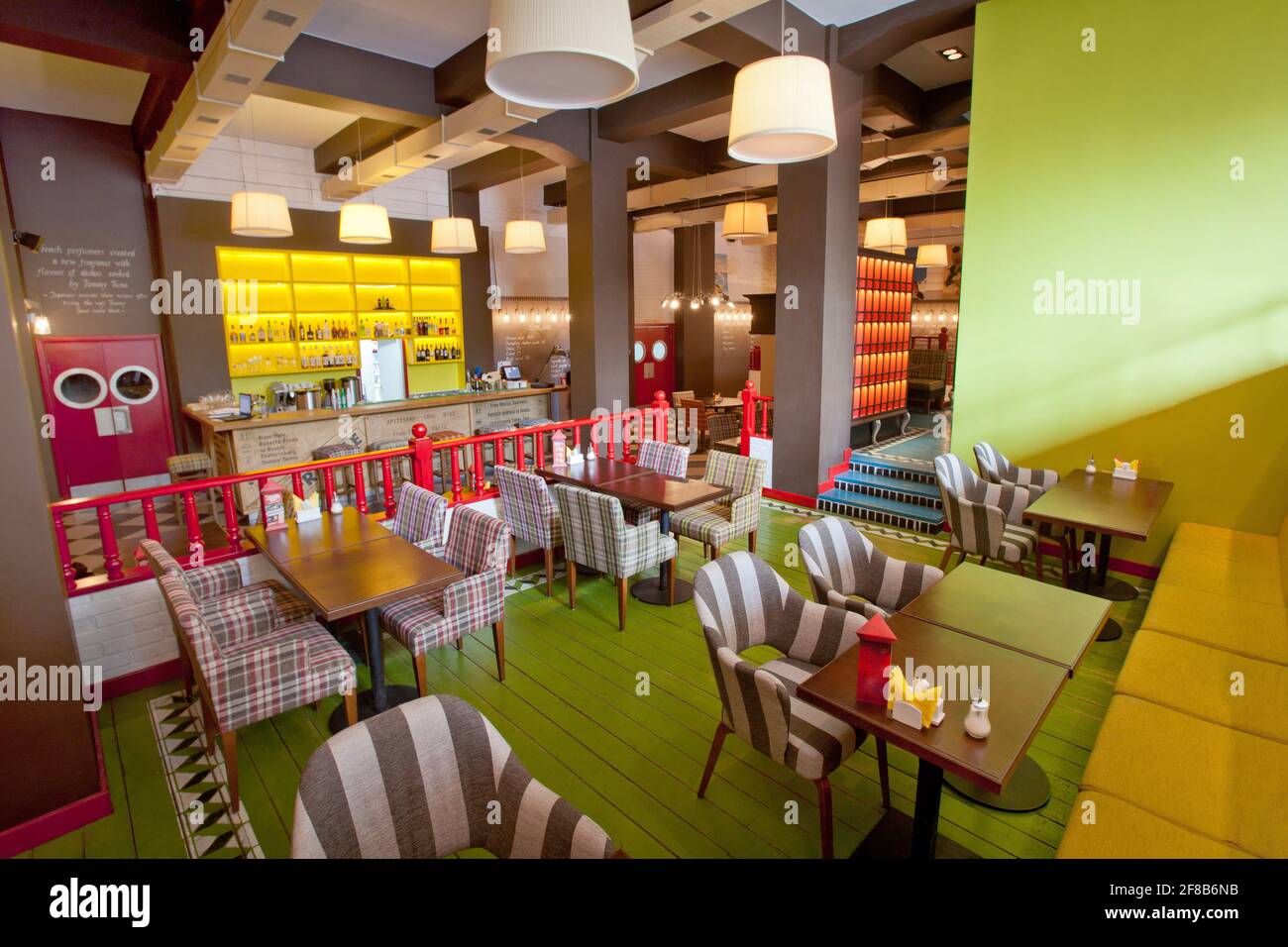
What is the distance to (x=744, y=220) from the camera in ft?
27.3

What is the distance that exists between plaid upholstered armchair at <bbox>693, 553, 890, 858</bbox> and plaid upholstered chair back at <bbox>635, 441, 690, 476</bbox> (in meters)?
2.61

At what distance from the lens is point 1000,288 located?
5727 millimetres

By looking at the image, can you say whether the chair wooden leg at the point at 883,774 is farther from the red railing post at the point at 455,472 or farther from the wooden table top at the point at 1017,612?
the red railing post at the point at 455,472

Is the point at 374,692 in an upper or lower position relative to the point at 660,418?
lower

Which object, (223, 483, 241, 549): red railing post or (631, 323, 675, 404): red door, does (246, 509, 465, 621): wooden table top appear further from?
(631, 323, 675, 404): red door

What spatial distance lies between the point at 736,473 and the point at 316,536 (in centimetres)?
315

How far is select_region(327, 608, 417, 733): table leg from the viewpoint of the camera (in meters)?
3.48

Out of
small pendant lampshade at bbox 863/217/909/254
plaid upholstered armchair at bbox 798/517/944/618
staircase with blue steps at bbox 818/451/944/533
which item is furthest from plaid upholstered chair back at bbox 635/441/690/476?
small pendant lampshade at bbox 863/217/909/254

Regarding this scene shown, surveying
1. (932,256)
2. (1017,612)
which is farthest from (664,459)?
(932,256)

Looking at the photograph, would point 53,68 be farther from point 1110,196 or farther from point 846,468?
point 1110,196

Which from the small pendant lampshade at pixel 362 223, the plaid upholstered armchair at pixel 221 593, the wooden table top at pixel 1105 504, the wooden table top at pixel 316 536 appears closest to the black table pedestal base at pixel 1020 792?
the wooden table top at pixel 1105 504

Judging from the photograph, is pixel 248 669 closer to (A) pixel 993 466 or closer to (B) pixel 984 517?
(B) pixel 984 517

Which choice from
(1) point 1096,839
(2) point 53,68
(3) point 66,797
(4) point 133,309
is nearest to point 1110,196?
(1) point 1096,839
